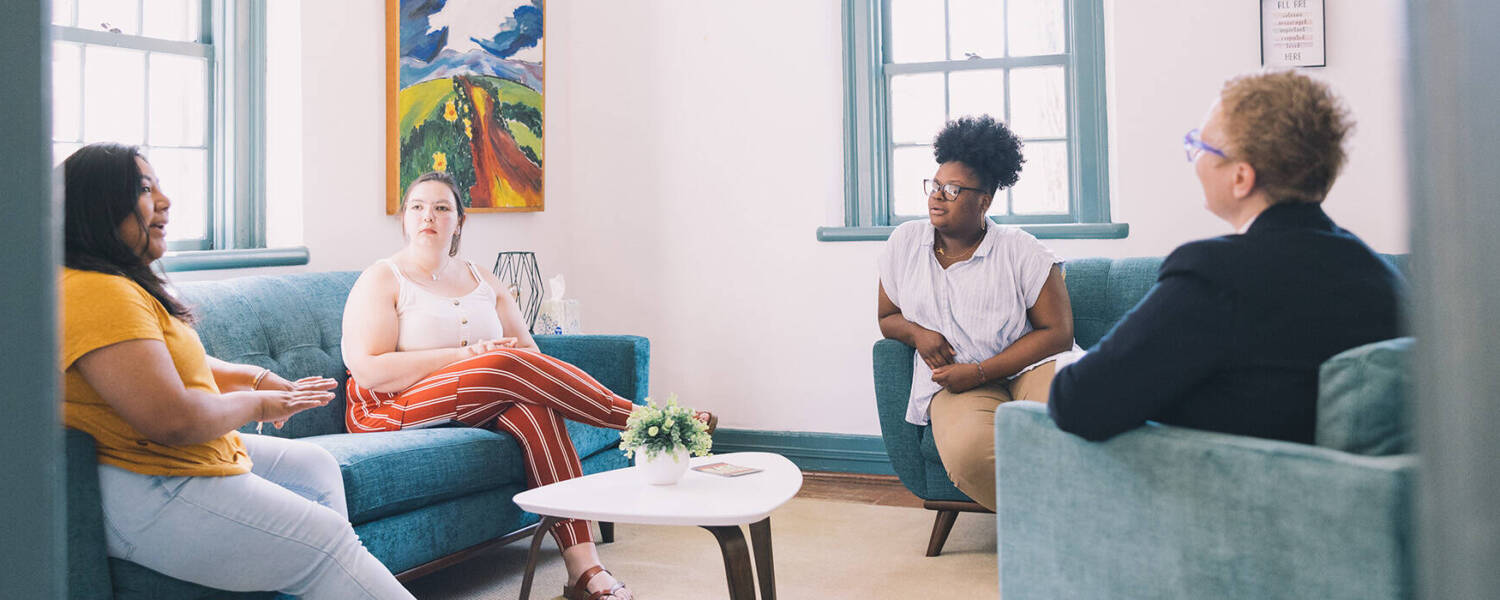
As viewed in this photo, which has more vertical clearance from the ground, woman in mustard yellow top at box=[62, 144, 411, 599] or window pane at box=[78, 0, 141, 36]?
window pane at box=[78, 0, 141, 36]

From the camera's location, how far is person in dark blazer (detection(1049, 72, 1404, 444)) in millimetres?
1384

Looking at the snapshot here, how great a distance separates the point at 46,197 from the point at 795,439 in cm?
422

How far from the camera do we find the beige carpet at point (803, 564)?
9.57 feet

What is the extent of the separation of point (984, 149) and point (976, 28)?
53.7 inches

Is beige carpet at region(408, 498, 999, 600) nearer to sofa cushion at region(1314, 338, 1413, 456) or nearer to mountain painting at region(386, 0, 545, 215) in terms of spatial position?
mountain painting at region(386, 0, 545, 215)

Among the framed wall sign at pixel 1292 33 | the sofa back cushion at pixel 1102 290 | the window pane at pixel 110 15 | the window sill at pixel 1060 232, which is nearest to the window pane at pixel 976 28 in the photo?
the window sill at pixel 1060 232

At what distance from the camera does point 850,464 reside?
14.7 feet

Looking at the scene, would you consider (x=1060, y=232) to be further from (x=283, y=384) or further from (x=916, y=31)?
(x=283, y=384)

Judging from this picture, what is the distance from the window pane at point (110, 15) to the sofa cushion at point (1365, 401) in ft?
10.9

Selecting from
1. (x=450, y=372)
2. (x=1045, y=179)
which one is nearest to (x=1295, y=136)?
(x=450, y=372)

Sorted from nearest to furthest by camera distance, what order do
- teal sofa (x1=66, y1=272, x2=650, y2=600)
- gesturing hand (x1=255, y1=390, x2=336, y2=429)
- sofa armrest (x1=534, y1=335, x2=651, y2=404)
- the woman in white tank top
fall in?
gesturing hand (x1=255, y1=390, x2=336, y2=429)
teal sofa (x1=66, y1=272, x2=650, y2=600)
the woman in white tank top
sofa armrest (x1=534, y1=335, x2=651, y2=404)

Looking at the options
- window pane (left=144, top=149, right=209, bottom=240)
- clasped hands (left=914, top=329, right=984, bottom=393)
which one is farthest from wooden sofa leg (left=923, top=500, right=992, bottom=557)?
window pane (left=144, top=149, right=209, bottom=240)

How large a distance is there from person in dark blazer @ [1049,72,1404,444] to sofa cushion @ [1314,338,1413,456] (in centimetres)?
7

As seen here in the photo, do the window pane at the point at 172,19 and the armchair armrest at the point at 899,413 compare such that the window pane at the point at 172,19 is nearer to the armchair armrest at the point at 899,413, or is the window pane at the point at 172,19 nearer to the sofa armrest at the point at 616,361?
the sofa armrest at the point at 616,361
